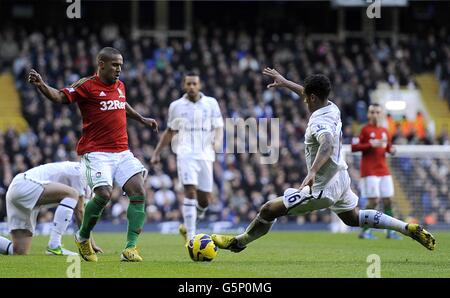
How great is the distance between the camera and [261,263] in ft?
36.9

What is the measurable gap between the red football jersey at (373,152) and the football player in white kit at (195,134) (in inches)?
137

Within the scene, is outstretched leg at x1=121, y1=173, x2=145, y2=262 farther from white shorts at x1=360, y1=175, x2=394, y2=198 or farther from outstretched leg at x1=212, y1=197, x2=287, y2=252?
white shorts at x1=360, y1=175, x2=394, y2=198

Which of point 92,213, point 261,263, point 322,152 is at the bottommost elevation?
point 261,263

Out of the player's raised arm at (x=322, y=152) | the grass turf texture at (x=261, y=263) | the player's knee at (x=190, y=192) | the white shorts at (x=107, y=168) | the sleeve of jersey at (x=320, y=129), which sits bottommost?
the grass turf texture at (x=261, y=263)

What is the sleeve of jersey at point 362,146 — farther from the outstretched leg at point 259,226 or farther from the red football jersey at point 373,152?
the outstretched leg at point 259,226

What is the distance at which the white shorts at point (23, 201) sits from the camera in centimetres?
1270

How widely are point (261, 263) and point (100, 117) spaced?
100 inches

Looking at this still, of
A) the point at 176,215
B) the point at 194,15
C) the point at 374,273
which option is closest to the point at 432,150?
the point at 176,215

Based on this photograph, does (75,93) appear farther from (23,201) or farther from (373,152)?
(373,152)

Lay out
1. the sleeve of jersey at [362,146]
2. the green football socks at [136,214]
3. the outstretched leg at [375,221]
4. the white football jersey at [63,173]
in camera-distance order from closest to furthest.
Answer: the outstretched leg at [375,221]
the green football socks at [136,214]
the white football jersey at [63,173]
the sleeve of jersey at [362,146]

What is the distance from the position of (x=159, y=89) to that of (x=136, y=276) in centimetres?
2053

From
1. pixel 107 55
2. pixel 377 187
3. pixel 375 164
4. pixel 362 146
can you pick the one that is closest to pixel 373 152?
pixel 375 164

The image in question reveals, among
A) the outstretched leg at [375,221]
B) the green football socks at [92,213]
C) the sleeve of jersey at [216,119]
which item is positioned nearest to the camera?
the outstretched leg at [375,221]

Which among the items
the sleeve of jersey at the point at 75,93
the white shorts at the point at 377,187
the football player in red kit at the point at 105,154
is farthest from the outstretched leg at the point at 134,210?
the white shorts at the point at 377,187
